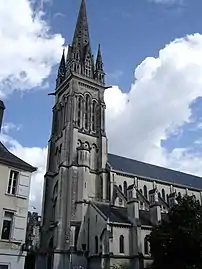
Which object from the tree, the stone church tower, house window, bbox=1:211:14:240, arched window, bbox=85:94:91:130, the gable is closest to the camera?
house window, bbox=1:211:14:240

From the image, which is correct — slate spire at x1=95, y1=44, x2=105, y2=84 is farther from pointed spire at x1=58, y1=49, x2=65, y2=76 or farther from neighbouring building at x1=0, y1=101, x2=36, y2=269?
neighbouring building at x1=0, y1=101, x2=36, y2=269

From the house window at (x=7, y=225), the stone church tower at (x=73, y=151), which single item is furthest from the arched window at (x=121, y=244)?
the house window at (x=7, y=225)

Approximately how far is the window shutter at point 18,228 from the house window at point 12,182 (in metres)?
1.80

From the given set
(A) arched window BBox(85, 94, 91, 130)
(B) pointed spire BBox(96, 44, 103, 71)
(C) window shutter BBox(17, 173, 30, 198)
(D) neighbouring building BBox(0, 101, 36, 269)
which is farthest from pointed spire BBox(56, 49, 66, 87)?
(C) window shutter BBox(17, 173, 30, 198)

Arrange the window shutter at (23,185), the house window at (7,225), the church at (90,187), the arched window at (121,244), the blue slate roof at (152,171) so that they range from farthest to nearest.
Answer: the blue slate roof at (152,171)
the church at (90,187)
the arched window at (121,244)
the window shutter at (23,185)
the house window at (7,225)

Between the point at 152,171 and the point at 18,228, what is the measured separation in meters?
48.7

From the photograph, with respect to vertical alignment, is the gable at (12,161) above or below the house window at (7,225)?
above

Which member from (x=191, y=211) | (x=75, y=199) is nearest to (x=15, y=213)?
(x=191, y=211)

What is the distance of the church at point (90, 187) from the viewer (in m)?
40.5

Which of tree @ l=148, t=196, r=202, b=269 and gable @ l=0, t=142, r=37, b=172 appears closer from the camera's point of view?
gable @ l=0, t=142, r=37, b=172

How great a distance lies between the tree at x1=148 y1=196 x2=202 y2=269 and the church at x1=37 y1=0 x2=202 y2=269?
913cm

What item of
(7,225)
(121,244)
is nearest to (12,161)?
(7,225)

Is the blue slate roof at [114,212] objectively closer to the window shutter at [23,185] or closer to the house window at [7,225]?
the window shutter at [23,185]

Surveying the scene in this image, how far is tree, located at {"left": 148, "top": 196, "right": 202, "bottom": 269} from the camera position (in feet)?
90.7
